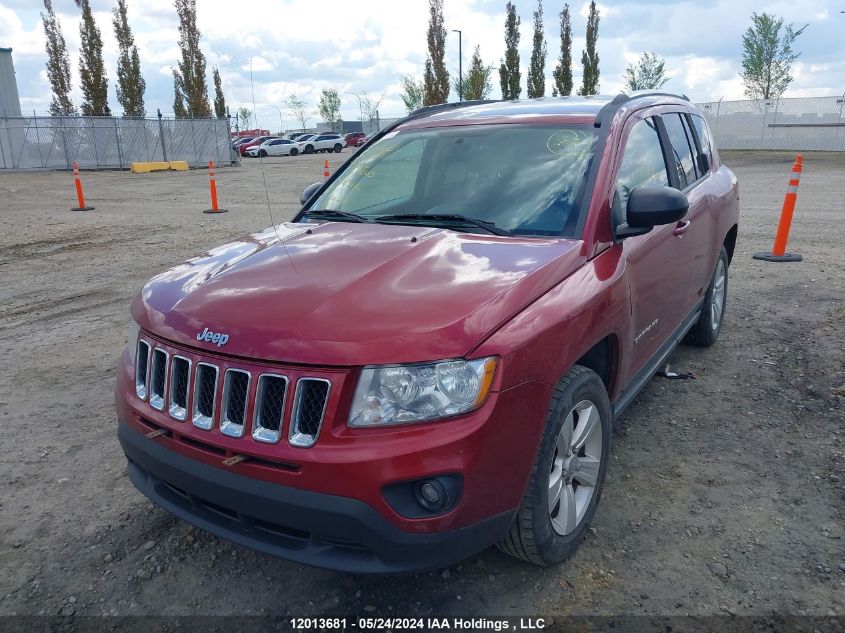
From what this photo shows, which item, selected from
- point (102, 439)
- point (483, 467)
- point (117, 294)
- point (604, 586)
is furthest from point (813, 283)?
point (117, 294)

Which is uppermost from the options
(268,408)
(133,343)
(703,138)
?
(703,138)

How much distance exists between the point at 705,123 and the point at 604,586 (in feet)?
13.4

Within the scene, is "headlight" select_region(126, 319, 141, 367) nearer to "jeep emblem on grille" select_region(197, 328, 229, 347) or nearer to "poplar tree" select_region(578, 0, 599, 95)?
"jeep emblem on grille" select_region(197, 328, 229, 347)

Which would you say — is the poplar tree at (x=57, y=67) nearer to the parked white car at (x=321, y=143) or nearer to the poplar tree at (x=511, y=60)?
the parked white car at (x=321, y=143)

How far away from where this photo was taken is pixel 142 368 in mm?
2641

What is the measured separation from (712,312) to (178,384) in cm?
418

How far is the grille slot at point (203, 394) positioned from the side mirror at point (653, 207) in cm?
195

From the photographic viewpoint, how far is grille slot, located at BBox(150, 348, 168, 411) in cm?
251

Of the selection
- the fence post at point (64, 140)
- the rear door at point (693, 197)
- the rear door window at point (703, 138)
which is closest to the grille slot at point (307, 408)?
the rear door at point (693, 197)

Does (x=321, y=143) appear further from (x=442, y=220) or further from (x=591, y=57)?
(x=442, y=220)

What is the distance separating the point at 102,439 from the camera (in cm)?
394

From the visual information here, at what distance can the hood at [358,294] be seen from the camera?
2.17m

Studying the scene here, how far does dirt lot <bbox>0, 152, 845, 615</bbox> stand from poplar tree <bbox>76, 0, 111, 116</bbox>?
137 ft

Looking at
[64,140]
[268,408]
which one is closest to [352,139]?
[64,140]
